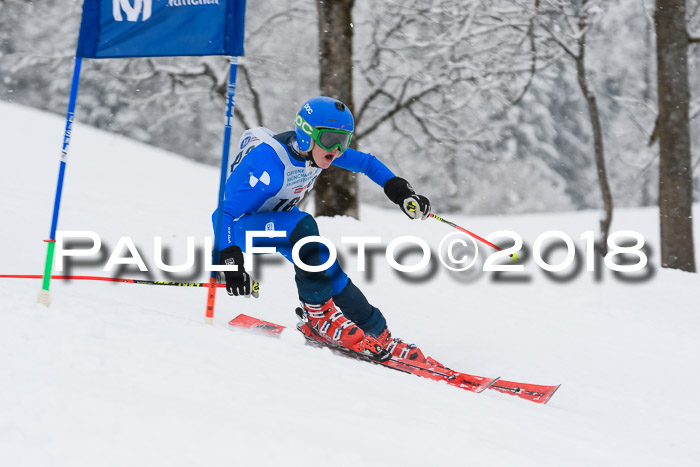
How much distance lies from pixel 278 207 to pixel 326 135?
1.92 feet

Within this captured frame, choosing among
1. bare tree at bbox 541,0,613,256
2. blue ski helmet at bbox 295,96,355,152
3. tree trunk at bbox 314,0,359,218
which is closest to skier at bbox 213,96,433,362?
blue ski helmet at bbox 295,96,355,152

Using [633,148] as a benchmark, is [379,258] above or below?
below

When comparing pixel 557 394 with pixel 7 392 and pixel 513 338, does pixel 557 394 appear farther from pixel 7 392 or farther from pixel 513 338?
pixel 7 392

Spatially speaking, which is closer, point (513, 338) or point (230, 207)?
point (230, 207)

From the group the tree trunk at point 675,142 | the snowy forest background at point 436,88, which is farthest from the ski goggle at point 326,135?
the snowy forest background at point 436,88

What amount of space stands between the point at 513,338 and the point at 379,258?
6.74 ft

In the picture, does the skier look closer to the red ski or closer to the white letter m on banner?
the red ski

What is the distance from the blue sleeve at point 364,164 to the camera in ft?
15.8

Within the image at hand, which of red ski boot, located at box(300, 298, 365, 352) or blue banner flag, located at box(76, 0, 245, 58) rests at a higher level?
blue banner flag, located at box(76, 0, 245, 58)

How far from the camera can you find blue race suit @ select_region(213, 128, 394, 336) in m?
4.02

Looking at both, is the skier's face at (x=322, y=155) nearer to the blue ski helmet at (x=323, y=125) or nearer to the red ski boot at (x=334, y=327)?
the blue ski helmet at (x=323, y=125)

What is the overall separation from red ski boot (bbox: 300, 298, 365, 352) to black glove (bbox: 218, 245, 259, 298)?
0.72 m

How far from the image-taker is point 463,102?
12.6 meters

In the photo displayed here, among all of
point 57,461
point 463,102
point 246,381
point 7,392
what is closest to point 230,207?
point 246,381
